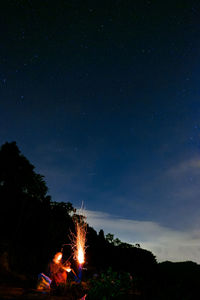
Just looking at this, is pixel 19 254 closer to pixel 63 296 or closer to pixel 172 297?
pixel 63 296

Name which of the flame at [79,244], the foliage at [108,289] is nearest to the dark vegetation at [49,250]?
the foliage at [108,289]

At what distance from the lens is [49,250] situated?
61.3ft

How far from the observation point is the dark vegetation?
5164 mm

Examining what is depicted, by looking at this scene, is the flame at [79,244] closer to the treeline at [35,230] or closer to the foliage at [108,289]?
the treeline at [35,230]

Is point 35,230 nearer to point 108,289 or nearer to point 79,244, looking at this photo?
point 79,244

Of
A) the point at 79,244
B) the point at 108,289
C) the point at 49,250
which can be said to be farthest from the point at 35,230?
the point at 108,289

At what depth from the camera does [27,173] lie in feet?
93.1

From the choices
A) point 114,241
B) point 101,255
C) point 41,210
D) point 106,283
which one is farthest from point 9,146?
point 106,283

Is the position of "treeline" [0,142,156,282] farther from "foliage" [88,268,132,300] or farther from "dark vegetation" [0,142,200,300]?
"foliage" [88,268,132,300]

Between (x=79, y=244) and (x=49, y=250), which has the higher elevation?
(x=79, y=244)

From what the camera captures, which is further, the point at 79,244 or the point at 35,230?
the point at 35,230

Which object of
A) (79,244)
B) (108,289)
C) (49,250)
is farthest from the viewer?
(49,250)

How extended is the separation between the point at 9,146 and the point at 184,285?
27.9 metres

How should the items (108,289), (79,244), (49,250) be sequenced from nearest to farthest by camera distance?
(108,289)
(79,244)
(49,250)
